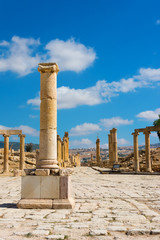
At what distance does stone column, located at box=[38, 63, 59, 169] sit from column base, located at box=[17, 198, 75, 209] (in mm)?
1030

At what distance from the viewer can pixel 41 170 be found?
25.6 feet

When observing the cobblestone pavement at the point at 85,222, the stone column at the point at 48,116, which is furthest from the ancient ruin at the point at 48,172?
the cobblestone pavement at the point at 85,222

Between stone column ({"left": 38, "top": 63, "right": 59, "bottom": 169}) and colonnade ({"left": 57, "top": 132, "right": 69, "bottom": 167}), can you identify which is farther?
colonnade ({"left": 57, "top": 132, "right": 69, "bottom": 167})

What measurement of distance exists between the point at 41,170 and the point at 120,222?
307cm

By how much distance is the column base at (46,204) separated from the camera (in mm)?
7293

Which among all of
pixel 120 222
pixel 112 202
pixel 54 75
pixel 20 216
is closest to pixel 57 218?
pixel 20 216

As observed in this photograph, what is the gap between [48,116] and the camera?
8.51m

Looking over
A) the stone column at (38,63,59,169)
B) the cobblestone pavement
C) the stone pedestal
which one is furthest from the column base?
the stone column at (38,63,59,169)

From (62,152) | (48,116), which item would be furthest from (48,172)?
(62,152)

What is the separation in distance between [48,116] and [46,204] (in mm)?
2719

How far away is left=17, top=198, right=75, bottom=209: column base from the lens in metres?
7.29

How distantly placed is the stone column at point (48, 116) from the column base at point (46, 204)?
103 cm

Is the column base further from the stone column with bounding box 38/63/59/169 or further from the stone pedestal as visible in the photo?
the stone column with bounding box 38/63/59/169

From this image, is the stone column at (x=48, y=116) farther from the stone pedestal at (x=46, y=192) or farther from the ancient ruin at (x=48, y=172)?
the stone pedestal at (x=46, y=192)
